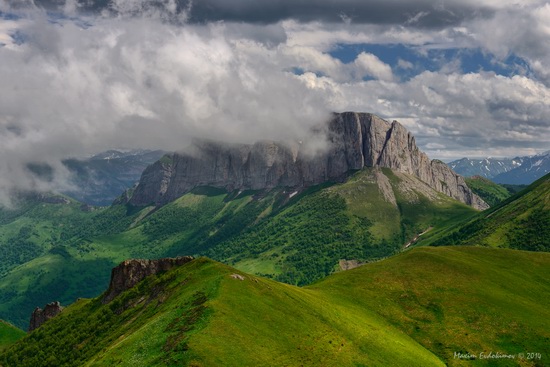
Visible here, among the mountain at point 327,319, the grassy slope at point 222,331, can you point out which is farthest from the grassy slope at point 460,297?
the grassy slope at point 222,331

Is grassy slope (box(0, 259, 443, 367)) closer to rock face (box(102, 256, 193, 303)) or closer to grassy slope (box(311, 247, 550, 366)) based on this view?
rock face (box(102, 256, 193, 303))

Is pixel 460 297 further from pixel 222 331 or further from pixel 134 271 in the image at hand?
pixel 134 271

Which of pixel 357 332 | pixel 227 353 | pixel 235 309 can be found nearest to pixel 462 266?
pixel 357 332

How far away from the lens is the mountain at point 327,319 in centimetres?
8256

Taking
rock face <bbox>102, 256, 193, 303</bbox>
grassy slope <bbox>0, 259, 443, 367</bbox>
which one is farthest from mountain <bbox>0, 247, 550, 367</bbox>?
rock face <bbox>102, 256, 193, 303</bbox>

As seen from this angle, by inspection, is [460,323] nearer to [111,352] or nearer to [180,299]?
[180,299]

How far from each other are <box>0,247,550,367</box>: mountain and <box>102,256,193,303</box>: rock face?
2.92 ft

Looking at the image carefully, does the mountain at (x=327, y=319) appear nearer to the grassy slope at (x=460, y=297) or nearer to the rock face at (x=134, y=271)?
the grassy slope at (x=460, y=297)

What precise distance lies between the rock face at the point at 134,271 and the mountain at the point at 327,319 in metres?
0.89

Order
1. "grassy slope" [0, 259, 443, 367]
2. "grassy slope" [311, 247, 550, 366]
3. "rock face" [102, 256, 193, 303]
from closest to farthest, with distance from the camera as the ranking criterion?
"grassy slope" [0, 259, 443, 367]
"grassy slope" [311, 247, 550, 366]
"rock face" [102, 256, 193, 303]

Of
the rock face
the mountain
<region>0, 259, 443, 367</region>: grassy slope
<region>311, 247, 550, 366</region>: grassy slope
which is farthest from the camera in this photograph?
the rock face

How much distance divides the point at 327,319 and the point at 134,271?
75.1 metres

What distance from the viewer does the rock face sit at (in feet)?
486

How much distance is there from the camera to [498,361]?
11338 cm
